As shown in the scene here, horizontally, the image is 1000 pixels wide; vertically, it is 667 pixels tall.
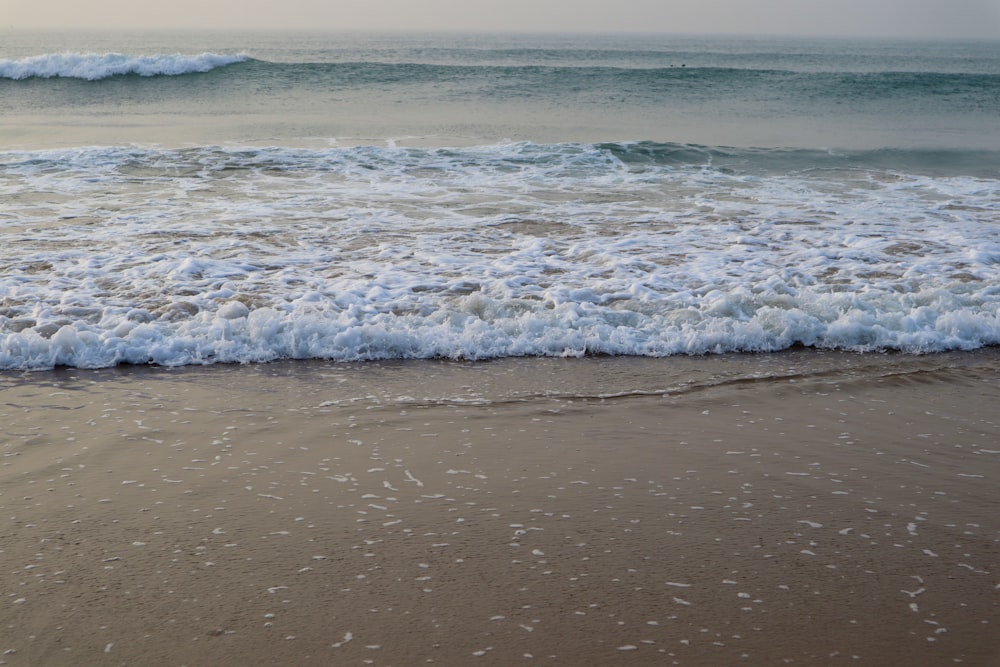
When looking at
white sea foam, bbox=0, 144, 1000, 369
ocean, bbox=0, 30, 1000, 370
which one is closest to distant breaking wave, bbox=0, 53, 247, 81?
ocean, bbox=0, 30, 1000, 370

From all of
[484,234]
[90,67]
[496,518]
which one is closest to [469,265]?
[484,234]

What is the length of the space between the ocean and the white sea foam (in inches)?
1.1

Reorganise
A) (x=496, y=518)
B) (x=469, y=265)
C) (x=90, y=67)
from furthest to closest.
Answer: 1. (x=90, y=67)
2. (x=469, y=265)
3. (x=496, y=518)

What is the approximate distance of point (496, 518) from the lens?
3.67 meters

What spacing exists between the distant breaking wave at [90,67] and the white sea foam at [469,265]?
1506cm

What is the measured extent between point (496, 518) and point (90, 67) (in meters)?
27.0

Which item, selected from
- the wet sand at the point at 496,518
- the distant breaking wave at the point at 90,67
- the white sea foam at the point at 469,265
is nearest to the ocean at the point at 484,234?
the white sea foam at the point at 469,265

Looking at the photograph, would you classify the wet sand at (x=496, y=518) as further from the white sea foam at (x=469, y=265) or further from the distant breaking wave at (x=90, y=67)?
the distant breaking wave at (x=90, y=67)

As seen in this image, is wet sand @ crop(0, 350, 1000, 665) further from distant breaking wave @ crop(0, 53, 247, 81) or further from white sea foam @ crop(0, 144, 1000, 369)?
distant breaking wave @ crop(0, 53, 247, 81)

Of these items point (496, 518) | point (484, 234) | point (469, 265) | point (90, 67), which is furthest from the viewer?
point (90, 67)

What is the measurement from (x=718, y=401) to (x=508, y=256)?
11.1ft

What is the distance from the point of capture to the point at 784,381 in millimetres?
5379

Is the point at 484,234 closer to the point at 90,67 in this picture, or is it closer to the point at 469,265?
the point at 469,265

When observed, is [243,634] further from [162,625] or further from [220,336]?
[220,336]
